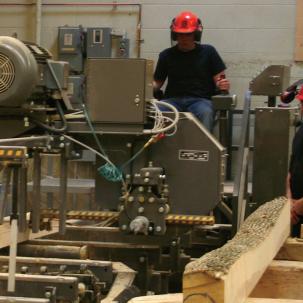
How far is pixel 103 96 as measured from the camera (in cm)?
372

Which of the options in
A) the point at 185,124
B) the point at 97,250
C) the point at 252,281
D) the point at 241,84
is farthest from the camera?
the point at 241,84

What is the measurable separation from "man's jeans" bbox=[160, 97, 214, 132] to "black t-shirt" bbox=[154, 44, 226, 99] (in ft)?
0.42

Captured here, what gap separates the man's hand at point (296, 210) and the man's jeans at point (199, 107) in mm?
1373

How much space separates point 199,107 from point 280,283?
3.04 m

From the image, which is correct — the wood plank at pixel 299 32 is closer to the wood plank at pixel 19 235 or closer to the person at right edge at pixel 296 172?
the person at right edge at pixel 296 172

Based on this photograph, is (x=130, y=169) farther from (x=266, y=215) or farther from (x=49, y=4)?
(x=49, y=4)

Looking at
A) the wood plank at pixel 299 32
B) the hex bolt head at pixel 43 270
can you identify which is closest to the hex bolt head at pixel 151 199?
the hex bolt head at pixel 43 270

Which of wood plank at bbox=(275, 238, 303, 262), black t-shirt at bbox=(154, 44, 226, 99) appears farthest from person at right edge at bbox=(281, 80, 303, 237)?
black t-shirt at bbox=(154, 44, 226, 99)

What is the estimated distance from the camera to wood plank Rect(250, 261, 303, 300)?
2.27m

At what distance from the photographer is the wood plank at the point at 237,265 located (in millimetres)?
1549

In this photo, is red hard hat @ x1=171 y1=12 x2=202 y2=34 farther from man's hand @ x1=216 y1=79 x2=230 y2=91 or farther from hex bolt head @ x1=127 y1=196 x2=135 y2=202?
hex bolt head @ x1=127 y1=196 x2=135 y2=202

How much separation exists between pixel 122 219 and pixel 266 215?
1.18 meters

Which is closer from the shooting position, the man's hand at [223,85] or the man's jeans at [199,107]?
the man's jeans at [199,107]

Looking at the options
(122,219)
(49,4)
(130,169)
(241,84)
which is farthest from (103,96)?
(49,4)
